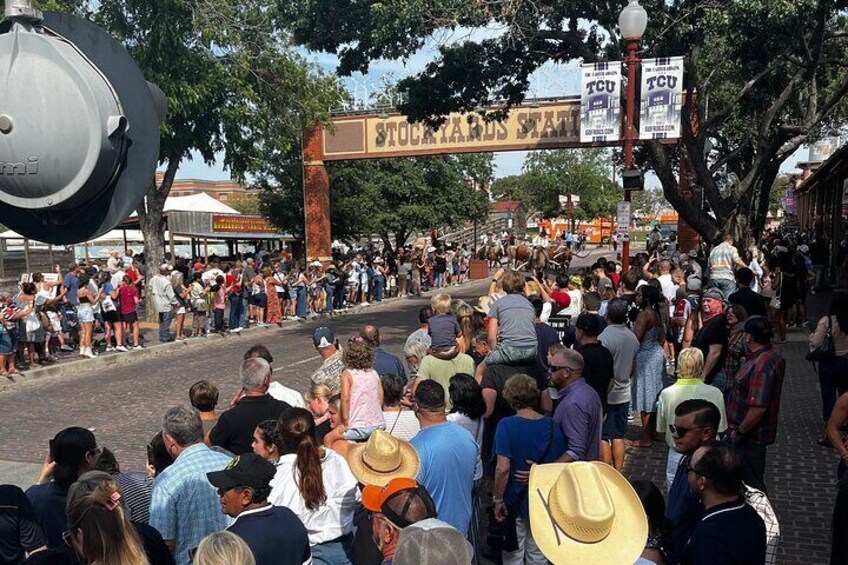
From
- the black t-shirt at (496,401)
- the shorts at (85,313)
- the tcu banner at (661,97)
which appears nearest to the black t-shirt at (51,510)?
the black t-shirt at (496,401)

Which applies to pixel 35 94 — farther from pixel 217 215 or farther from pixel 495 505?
pixel 217 215

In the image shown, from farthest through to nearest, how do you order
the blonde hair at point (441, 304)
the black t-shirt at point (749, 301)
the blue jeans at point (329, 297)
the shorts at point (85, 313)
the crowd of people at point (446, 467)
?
the blue jeans at point (329, 297)
the shorts at point (85, 313)
the black t-shirt at point (749, 301)
the blonde hair at point (441, 304)
the crowd of people at point (446, 467)

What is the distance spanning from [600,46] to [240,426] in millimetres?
14343

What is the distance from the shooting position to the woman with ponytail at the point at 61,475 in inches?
151

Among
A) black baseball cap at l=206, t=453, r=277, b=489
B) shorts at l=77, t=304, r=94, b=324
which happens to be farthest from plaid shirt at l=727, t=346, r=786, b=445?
shorts at l=77, t=304, r=94, b=324

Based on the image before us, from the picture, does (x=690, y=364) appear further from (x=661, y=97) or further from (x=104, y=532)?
(x=661, y=97)

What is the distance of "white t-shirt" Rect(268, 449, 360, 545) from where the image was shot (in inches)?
154

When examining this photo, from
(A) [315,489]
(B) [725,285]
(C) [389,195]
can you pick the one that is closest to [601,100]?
(B) [725,285]

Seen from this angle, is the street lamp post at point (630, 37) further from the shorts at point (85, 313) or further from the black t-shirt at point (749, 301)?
the shorts at point (85, 313)

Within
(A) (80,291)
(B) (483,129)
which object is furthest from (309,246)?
(A) (80,291)

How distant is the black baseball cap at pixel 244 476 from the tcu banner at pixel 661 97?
10313 millimetres

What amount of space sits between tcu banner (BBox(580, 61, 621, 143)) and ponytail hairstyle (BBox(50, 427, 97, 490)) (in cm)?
988

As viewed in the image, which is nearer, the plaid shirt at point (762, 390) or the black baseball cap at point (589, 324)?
the plaid shirt at point (762, 390)

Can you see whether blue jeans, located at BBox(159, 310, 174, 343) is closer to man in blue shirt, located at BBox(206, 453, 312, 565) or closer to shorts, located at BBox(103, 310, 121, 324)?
shorts, located at BBox(103, 310, 121, 324)
